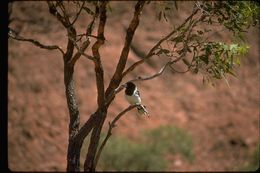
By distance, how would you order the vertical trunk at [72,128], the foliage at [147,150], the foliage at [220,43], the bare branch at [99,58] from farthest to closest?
the foliage at [147,150] < the vertical trunk at [72,128] < the bare branch at [99,58] < the foliage at [220,43]

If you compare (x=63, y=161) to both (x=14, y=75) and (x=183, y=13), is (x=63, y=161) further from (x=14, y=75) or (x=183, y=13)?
(x=183, y=13)

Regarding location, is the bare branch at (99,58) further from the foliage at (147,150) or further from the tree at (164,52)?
the foliage at (147,150)

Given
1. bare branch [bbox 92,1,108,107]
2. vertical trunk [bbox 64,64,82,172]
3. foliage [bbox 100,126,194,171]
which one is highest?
bare branch [bbox 92,1,108,107]

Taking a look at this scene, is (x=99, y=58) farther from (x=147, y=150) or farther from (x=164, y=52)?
(x=147, y=150)

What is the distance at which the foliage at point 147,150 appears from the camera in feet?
53.9

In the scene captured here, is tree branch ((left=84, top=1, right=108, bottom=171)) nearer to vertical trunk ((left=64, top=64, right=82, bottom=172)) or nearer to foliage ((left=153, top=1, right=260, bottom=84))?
vertical trunk ((left=64, top=64, right=82, bottom=172))

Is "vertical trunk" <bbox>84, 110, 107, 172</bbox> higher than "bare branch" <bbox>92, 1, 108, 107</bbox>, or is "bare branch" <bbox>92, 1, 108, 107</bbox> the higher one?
"bare branch" <bbox>92, 1, 108, 107</bbox>

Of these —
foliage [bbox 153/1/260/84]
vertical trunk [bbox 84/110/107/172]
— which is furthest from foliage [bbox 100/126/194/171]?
foliage [bbox 153/1/260/84]

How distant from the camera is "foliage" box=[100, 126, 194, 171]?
53.9 ft

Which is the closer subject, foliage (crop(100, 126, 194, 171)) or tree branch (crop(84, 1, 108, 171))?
tree branch (crop(84, 1, 108, 171))

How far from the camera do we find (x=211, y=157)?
18891 millimetres

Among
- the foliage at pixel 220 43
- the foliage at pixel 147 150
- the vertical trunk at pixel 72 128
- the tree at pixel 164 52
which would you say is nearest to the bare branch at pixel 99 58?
the tree at pixel 164 52

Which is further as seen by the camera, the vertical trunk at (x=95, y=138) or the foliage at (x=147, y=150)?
the foliage at (x=147, y=150)

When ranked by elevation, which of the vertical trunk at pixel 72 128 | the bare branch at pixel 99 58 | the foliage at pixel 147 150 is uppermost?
the bare branch at pixel 99 58
